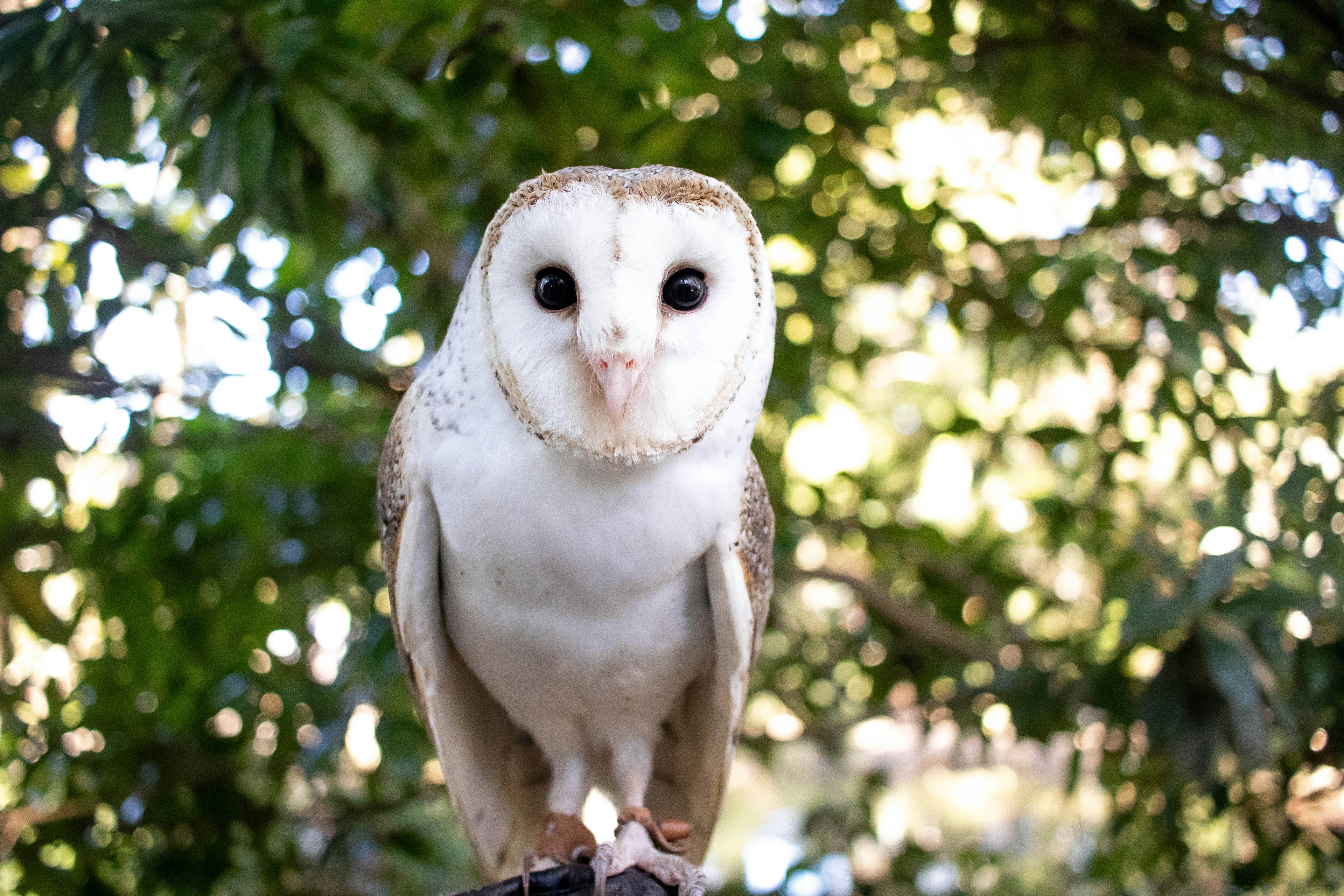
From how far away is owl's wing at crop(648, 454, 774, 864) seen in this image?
1105 millimetres

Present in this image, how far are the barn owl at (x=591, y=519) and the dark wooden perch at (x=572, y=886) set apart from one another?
0.07 ft

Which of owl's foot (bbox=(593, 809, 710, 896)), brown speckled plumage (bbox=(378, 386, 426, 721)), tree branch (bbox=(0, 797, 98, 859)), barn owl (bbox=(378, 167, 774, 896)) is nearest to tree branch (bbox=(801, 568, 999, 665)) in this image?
A: barn owl (bbox=(378, 167, 774, 896))

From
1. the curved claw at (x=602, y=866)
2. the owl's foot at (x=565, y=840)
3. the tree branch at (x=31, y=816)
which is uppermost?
the curved claw at (x=602, y=866)

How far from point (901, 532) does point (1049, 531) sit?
35cm

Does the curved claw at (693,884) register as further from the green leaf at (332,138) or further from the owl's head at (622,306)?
the green leaf at (332,138)

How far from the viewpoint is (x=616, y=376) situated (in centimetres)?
81

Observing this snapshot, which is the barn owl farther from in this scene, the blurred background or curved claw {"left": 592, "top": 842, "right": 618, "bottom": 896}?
the blurred background

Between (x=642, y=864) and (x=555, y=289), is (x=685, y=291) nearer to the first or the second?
(x=555, y=289)

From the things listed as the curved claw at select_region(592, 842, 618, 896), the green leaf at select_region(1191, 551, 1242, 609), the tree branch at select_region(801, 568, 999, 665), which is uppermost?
the green leaf at select_region(1191, 551, 1242, 609)

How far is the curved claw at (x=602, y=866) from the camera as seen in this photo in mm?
1099

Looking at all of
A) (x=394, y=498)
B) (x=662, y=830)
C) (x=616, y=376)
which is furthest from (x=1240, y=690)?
(x=394, y=498)

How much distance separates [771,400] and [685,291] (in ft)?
3.62

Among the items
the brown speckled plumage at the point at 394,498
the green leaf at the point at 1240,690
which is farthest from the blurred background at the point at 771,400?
the brown speckled plumage at the point at 394,498

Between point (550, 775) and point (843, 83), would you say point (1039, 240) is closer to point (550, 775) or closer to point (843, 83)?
point (843, 83)
